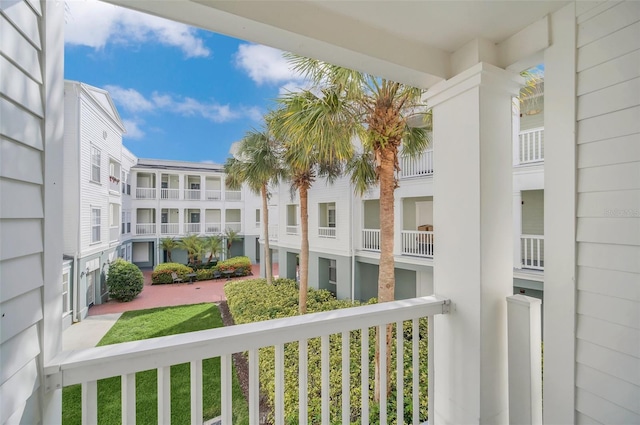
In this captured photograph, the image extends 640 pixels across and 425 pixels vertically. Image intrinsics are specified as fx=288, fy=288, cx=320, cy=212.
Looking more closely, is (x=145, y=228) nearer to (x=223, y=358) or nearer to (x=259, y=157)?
(x=259, y=157)

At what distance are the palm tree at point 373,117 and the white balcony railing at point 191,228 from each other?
1495 cm

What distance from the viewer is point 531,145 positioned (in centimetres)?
609

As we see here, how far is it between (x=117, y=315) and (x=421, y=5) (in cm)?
1081

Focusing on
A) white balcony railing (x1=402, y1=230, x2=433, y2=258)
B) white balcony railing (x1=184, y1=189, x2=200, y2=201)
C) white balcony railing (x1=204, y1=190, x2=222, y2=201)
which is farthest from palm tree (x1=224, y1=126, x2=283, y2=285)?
white balcony railing (x1=204, y1=190, x2=222, y2=201)

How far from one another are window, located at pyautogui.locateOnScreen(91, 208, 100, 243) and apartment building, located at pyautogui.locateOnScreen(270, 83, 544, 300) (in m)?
6.13

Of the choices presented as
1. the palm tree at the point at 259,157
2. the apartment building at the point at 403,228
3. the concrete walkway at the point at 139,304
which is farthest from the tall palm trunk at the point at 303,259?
the concrete walkway at the point at 139,304

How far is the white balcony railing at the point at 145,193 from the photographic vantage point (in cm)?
1578

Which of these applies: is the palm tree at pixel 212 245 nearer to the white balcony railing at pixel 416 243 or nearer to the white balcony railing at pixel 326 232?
the white balcony railing at pixel 326 232

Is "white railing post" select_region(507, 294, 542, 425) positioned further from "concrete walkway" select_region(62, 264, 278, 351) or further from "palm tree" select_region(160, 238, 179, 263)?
"palm tree" select_region(160, 238, 179, 263)

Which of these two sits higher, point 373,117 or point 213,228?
point 373,117

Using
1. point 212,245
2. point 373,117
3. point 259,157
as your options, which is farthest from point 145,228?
point 373,117

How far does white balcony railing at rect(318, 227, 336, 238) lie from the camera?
9.55 meters

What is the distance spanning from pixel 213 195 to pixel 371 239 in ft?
40.5

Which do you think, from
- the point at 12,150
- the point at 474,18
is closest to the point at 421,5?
the point at 474,18
